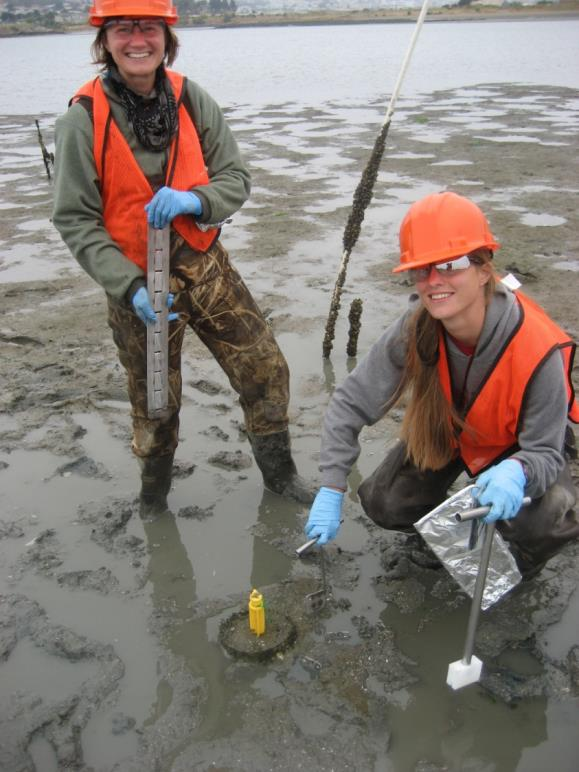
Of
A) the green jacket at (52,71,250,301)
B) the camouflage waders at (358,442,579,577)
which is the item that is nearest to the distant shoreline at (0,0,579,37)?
the green jacket at (52,71,250,301)

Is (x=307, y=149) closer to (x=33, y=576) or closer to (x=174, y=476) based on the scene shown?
(x=174, y=476)

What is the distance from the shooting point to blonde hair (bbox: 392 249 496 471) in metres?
2.82

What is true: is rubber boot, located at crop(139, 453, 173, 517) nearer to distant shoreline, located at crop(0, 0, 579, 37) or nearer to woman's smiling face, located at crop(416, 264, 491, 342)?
woman's smiling face, located at crop(416, 264, 491, 342)

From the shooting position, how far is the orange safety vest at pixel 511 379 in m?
2.68

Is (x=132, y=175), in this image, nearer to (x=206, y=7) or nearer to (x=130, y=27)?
(x=130, y=27)

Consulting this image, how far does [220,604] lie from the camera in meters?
3.35

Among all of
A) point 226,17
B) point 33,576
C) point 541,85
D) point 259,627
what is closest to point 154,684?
point 259,627

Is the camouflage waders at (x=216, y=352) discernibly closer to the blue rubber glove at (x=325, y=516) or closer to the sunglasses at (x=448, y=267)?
the blue rubber glove at (x=325, y=516)

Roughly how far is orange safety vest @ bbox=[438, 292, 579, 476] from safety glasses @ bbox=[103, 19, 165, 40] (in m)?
1.67

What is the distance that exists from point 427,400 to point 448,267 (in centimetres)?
61

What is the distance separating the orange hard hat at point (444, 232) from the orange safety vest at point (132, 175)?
3.86ft

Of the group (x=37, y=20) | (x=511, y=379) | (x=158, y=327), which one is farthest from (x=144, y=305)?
(x=37, y=20)

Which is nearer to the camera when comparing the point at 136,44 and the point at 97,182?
the point at 136,44

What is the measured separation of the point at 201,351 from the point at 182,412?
0.94m
